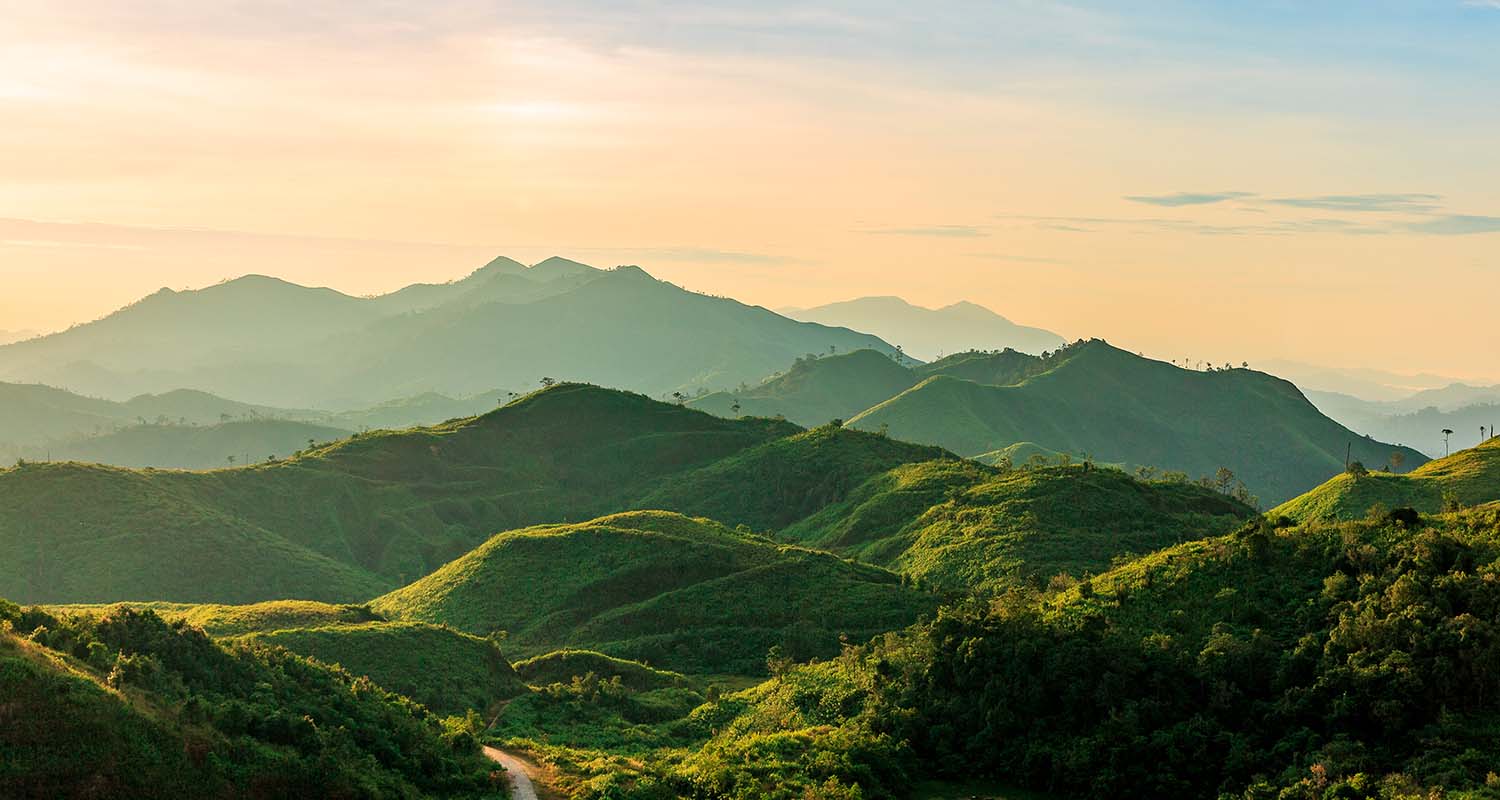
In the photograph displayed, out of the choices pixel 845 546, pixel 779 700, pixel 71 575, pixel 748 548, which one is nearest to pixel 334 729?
pixel 779 700

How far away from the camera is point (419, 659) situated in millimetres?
63250

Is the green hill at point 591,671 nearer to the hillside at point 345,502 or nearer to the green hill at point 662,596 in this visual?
the green hill at point 662,596

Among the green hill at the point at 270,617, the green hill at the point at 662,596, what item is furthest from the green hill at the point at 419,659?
the green hill at the point at 662,596

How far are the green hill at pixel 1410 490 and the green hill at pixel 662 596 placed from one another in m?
39.0

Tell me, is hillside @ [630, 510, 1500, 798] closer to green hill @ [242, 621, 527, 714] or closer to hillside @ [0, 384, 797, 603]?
green hill @ [242, 621, 527, 714]

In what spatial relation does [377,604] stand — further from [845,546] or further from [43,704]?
[43,704]

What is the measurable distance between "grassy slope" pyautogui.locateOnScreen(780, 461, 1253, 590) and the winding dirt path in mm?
46217

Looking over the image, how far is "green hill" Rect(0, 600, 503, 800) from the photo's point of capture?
30609 mm

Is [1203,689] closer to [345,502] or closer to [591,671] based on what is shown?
[591,671]

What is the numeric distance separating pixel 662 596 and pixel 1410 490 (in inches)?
2523

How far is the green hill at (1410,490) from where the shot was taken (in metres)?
96.7

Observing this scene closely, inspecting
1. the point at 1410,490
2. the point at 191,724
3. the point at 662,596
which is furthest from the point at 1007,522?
the point at 191,724

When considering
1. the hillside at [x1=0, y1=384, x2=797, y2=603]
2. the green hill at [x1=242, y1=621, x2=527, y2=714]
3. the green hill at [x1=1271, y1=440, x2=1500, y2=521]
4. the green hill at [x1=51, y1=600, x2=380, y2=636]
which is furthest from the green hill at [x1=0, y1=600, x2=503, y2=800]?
the hillside at [x1=0, y1=384, x2=797, y2=603]

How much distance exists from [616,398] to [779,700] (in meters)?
135
